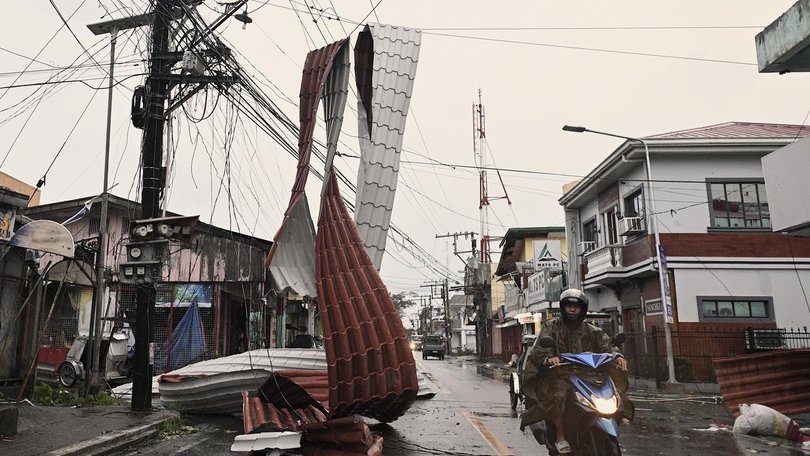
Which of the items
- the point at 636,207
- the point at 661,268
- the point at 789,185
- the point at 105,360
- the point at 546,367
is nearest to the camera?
the point at 546,367

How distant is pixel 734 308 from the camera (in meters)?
18.8

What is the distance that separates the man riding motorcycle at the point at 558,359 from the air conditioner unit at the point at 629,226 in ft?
48.6

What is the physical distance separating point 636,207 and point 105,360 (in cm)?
1763

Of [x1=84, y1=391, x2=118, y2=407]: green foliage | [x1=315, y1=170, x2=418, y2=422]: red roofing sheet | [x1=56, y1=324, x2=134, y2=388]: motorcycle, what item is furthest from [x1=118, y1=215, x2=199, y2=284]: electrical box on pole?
[x1=56, y1=324, x2=134, y2=388]: motorcycle

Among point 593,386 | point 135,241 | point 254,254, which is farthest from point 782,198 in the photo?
point 254,254

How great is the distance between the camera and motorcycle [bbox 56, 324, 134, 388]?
15.9 metres

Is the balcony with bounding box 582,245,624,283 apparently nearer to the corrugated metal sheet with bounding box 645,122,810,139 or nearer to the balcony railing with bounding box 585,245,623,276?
the balcony railing with bounding box 585,245,623,276

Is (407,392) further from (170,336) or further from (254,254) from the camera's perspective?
(254,254)

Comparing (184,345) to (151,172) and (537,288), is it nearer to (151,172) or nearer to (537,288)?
(151,172)

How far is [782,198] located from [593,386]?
7569 millimetres

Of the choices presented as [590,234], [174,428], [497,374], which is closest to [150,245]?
[174,428]

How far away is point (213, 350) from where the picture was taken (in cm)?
1958

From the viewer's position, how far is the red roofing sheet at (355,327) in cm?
617

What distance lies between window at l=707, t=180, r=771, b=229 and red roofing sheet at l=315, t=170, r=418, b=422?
1650 centimetres
